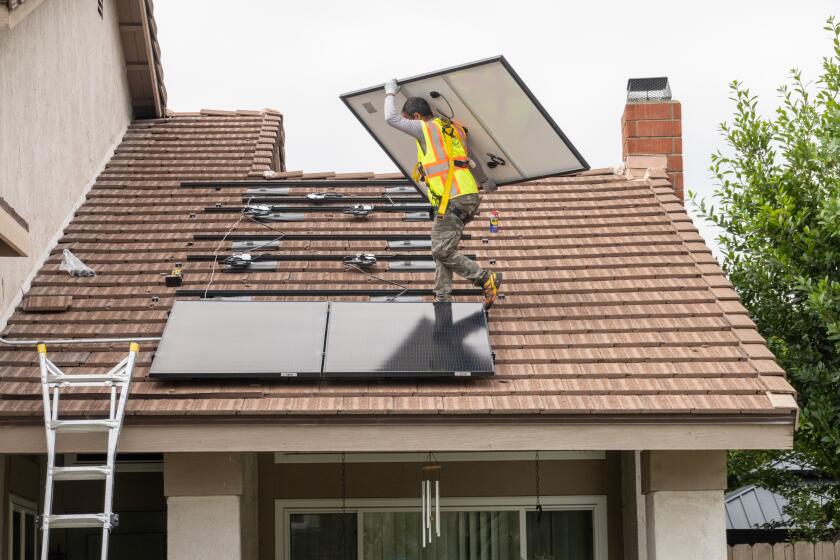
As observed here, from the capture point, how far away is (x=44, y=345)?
9141 millimetres

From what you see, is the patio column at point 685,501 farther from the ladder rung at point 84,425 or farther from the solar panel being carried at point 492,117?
the ladder rung at point 84,425

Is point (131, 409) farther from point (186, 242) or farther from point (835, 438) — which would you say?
point (835, 438)

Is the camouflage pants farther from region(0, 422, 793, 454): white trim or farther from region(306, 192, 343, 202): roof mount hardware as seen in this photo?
region(306, 192, 343, 202): roof mount hardware

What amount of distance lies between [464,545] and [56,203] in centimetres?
553

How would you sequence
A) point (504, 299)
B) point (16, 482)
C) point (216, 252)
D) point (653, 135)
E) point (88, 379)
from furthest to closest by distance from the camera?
point (653, 135) < point (216, 252) < point (504, 299) < point (16, 482) < point (88, 379)

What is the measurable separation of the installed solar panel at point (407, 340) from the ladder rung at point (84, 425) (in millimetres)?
1744

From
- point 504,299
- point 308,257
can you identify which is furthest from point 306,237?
point 504,299

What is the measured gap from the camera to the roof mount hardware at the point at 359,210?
502 inches

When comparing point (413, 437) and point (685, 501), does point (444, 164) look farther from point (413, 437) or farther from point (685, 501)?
point (685, 501)

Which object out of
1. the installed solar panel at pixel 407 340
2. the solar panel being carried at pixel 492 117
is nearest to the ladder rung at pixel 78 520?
the installed solar panel at pixel 407 340

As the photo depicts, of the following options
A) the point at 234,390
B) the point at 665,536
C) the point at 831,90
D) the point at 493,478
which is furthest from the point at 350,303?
the point at 831,90

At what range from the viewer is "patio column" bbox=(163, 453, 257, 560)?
29.8 feet

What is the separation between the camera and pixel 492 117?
34.8 ft

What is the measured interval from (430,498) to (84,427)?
144 inches
